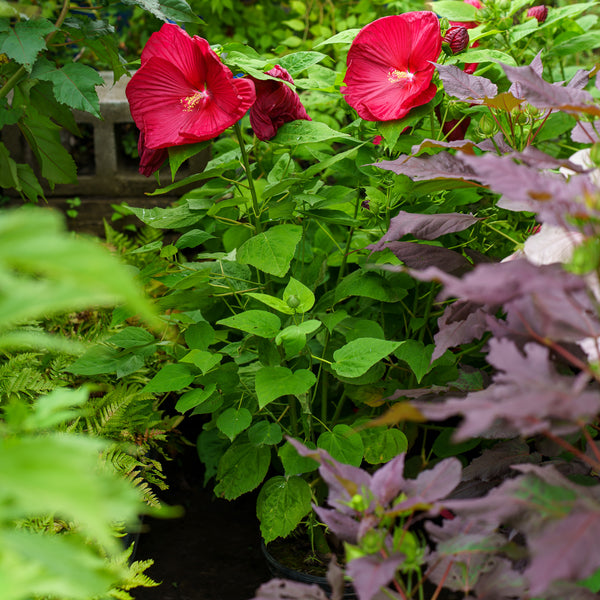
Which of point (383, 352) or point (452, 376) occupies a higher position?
point (383, 352)

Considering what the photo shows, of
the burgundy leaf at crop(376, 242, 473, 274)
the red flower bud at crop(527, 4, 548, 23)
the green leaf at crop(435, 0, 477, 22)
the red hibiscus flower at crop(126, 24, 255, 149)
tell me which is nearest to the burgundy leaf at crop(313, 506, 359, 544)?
the burgundy leaf at crop(376, 242, 473, 274)

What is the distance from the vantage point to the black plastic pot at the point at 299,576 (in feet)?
3.17

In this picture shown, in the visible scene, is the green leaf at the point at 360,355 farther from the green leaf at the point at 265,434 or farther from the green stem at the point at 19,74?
the green stem at the point at 19,74

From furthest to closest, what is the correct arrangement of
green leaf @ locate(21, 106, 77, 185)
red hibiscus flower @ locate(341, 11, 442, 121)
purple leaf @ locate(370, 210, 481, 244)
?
green leaf @ locate(21, 106, 77, 185) < red hibiscus flower @ locate(341, 11, 442, 121) < purple leaf @ locate(370, 210, 481, 244)

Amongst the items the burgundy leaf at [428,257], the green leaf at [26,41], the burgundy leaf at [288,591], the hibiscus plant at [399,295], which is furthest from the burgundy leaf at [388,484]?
the green leaf at [26,41]

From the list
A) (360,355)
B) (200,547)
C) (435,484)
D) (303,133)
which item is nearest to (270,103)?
(303,133)

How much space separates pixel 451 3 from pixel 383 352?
750 millimetres

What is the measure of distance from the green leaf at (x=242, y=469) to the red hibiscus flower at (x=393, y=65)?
0.58 metres

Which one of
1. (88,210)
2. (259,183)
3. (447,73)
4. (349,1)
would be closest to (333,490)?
(447,73)

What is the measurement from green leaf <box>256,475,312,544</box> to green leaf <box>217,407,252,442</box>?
13cm

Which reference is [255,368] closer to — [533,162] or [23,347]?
[23,347]

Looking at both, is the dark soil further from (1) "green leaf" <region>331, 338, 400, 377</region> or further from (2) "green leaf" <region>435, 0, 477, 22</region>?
(2) "green leaf" <region>435, 0, 477, 22</region>

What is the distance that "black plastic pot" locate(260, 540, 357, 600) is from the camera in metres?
0.97

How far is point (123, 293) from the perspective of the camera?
319mm
